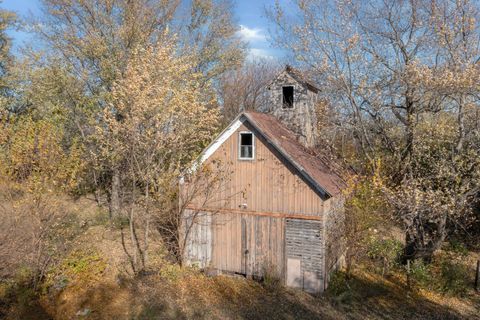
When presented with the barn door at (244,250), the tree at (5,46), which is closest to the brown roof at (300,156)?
the barn door at (244,250)

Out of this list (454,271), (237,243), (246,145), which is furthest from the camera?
(454,271)

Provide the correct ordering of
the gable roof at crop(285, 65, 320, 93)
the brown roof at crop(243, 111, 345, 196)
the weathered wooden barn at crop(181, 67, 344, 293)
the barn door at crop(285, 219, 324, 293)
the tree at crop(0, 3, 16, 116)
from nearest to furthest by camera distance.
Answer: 1. the brown roof at crop(243, 111, 345, 196)
2. the barn door at crop(285, 219, 324, 293)
3. the weathered wooden barn at crop(181, 67, 344, 293)
4. the gable roof at crop(285, 65, 320, 93)
5. the tree at crop(0, 3, 16, 116)

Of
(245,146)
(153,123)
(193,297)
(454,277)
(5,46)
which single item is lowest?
(193,297)

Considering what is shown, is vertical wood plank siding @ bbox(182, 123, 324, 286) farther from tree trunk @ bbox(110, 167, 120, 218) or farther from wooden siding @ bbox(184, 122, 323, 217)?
tree trunk @ bbox(110, 167, 120, 218)

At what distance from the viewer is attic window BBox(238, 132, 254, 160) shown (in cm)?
1645

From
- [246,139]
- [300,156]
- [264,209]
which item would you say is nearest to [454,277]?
[300,156]

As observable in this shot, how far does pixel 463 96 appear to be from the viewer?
615 inches

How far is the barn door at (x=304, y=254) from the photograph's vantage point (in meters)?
15.3

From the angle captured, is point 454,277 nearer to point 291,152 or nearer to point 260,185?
point 291,152

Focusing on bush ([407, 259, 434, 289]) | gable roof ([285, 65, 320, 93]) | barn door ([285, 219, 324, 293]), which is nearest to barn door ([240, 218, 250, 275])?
barn door ([285, 219, 324, 293])

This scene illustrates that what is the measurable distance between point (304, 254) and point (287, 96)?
8973mm

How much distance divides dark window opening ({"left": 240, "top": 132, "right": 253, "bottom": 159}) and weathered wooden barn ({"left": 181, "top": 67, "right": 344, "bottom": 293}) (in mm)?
47

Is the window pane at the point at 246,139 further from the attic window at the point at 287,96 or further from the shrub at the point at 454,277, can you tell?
the shrub at the point at 454,277

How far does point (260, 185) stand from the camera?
16344mm
